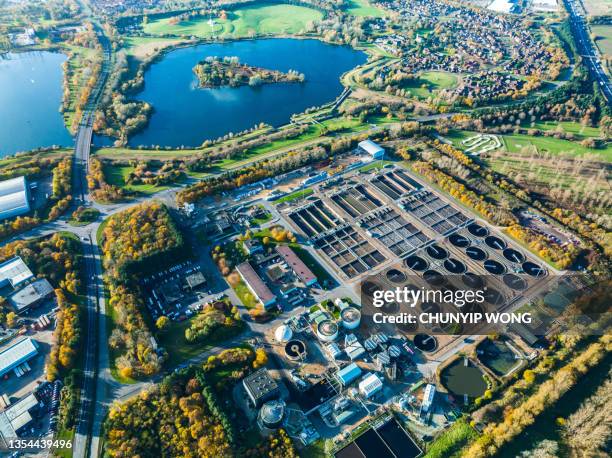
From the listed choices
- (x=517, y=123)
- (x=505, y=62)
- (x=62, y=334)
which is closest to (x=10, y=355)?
(x=62, y=334)

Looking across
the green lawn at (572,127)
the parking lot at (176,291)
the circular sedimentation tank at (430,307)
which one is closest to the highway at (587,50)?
the green lawn at (572,127)

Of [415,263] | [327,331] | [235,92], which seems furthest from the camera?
[235,92]

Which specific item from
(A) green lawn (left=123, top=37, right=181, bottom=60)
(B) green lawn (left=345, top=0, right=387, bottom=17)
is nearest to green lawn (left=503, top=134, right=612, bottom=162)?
(B) green lawn (left=345, top=0, right=387, bottom=17)

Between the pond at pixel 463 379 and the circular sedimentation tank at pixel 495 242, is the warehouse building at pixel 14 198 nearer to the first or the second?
the pond at pixel 463 379

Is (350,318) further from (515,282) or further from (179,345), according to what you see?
(515,282)

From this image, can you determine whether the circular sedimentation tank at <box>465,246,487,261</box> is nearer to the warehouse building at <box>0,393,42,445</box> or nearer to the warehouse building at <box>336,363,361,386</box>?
the warehouse building at <box>336,363,361,386</box>

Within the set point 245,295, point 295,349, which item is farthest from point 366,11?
point 295,349
